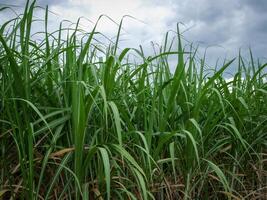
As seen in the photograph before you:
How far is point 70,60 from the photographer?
2.06 metres

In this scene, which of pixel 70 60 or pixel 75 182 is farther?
pixel 70 60

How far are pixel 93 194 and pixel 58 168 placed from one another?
0.24 m

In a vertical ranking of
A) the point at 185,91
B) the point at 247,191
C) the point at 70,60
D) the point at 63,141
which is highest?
the point at 70,60

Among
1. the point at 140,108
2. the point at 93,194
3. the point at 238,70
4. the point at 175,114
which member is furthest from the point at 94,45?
the point at 238,70

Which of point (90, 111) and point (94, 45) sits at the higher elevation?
point (94, 45)

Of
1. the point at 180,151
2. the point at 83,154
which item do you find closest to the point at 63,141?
the point at 83,154

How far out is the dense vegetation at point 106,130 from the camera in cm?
179

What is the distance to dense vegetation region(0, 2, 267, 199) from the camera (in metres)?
1.79

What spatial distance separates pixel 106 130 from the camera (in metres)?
1.86

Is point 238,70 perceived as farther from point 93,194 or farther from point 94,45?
point 93,194

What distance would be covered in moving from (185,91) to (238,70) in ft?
2.29

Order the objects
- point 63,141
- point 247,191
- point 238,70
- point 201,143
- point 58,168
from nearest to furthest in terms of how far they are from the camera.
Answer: point 58,168 < point 63,141 < point 201,143 < point 247,191 < point 238,70

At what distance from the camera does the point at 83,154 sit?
1.86 metres

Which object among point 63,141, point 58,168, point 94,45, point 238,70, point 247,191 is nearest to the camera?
point 58,168
